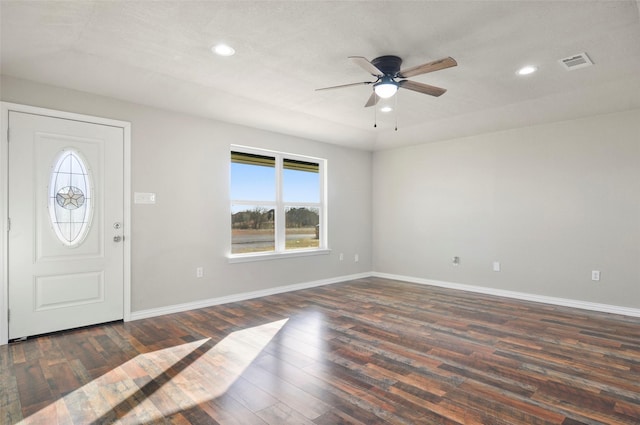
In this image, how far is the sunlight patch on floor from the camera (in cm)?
214

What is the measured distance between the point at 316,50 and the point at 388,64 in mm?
651

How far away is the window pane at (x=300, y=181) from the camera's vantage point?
594 centimetres

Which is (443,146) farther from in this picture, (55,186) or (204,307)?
(55,186)

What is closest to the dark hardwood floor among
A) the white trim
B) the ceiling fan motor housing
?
the white trim

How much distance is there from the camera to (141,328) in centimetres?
379

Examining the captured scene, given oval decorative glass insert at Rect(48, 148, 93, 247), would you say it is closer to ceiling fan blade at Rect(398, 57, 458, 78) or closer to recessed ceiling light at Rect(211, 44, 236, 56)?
recessed ceiling light at Rect(211, 44, 236, 56)

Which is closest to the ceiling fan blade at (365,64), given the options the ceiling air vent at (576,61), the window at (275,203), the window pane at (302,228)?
the ceiling air vent at (576,61)

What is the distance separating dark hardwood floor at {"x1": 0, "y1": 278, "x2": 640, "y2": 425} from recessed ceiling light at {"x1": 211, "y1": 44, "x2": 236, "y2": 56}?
103 inches

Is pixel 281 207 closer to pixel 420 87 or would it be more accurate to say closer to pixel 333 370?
pixel 420 87

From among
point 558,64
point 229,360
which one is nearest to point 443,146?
point 558,64

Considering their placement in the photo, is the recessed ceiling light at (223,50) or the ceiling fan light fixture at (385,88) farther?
the ceiling fan light fixture at (385,88)

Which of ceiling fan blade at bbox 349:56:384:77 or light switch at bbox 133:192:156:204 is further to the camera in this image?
light switch at bbox 133:192:156:204

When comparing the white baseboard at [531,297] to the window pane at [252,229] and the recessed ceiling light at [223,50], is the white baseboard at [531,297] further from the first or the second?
the recessed ceiling light at [223,50]

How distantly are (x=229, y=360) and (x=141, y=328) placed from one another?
1.42 metres
